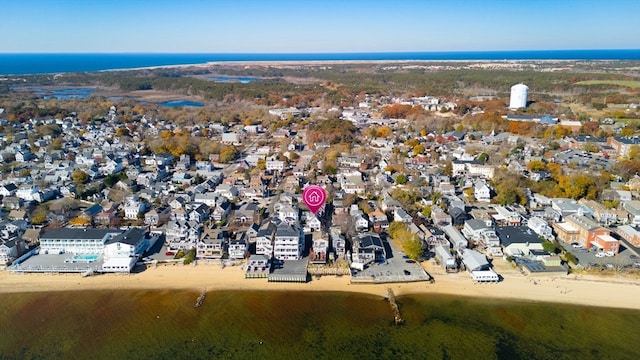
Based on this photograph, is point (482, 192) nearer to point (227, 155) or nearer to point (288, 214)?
point (288, 214)

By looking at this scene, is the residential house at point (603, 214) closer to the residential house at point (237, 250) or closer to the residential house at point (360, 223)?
the residential house at point (360, 223)

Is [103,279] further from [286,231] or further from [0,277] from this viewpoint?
[286,231]

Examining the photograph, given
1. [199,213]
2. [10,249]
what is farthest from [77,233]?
[199,213]

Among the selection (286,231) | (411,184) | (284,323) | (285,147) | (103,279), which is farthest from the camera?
(285,147)

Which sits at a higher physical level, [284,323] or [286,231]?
[286,231]

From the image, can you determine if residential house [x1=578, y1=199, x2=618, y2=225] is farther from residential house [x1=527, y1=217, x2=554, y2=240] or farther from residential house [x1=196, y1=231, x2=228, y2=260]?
residential house [x1=196, y1=231, x2=228, y2=260]

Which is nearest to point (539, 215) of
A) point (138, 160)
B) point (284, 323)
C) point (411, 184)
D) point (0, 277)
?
point (411, 184)

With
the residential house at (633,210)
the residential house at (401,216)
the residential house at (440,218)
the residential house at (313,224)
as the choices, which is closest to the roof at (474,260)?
the residential house at (440,218)
